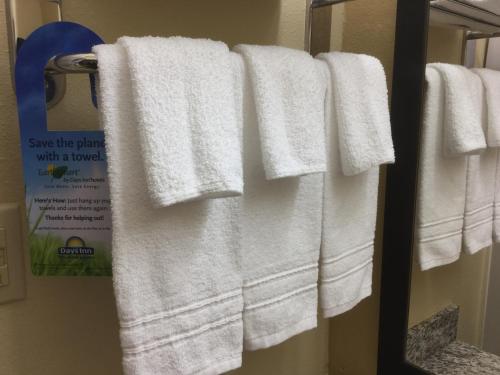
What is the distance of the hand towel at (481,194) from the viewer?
0.85 meters

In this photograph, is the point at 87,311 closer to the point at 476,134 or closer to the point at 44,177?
the point at 44,177

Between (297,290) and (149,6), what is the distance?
568mm

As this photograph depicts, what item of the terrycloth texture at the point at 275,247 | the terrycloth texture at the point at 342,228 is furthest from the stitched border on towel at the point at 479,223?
the terrycloth texture at the point at 275,247

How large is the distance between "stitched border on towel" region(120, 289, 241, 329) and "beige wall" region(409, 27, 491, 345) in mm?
526

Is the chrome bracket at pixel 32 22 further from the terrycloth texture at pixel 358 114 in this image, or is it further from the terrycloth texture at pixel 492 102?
the terrycloth texture at pixel 492 102

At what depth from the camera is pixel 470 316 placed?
36.0 inches

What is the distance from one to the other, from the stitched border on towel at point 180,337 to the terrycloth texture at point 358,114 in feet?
1.09

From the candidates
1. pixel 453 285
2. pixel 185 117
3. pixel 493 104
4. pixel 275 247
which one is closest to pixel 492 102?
pixel 493 104

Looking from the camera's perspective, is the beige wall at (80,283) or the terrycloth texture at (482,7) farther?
the terrycloth texture at (482,7)

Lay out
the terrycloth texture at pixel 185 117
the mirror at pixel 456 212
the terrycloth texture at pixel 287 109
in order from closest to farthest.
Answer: the terrycloth texture at pixel 185 117 < the terrycloth texture at pixel 287 109 < the mirror at pixel 456 212

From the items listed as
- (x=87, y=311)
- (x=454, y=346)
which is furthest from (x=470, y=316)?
(x=87, y=311)

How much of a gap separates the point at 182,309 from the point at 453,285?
67cm

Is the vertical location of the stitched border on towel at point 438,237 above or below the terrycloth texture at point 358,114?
below

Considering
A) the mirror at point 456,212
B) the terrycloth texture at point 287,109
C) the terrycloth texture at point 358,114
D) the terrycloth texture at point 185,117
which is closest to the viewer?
the terrycloth texture at point 185,117
